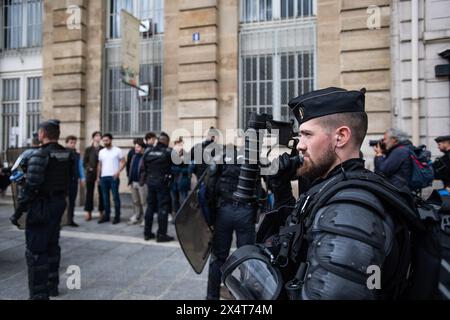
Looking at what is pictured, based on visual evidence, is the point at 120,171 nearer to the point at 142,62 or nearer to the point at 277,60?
the point at 142,62

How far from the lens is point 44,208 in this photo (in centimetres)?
348

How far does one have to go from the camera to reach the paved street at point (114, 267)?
357cm

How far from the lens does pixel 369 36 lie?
6875 mm

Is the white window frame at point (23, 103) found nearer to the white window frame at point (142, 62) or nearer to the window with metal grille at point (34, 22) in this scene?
the window with metal grille at point (34, 22)

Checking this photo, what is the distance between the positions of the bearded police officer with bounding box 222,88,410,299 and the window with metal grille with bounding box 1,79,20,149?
434 inches

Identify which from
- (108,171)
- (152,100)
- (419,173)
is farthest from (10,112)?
(419,173)

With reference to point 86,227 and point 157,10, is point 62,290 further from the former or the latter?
point 157,10

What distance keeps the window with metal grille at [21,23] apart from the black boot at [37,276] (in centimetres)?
871

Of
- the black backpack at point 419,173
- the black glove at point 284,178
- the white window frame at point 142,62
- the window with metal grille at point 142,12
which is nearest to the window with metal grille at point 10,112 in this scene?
the white window frame at point 142,62

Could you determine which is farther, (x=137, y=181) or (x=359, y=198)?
(x=137, y=181)

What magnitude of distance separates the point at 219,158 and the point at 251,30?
5.52 metres

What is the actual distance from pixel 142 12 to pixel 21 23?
13.7 feet

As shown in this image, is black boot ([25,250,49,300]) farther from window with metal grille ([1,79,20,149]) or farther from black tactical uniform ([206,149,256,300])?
window with metal grille ([1,79,20,149])
